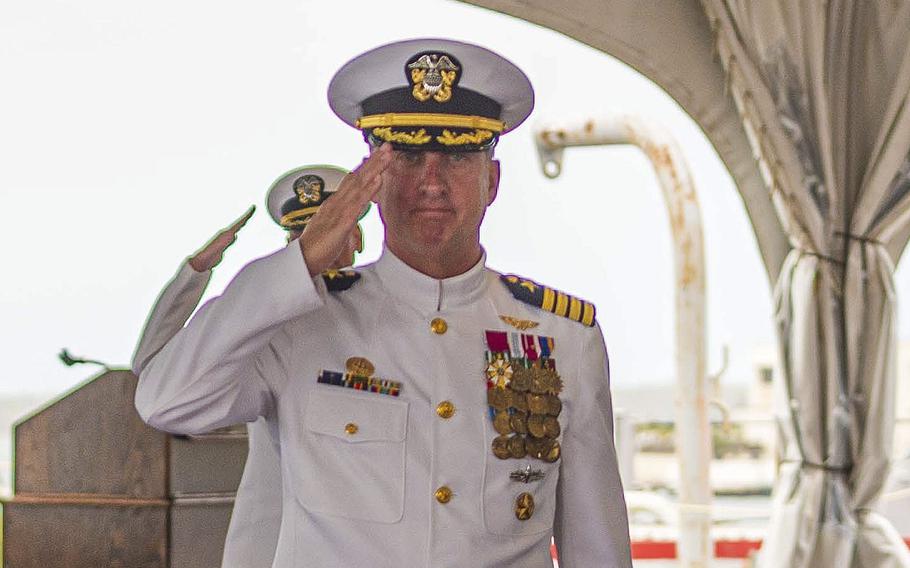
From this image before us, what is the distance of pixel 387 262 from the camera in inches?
72.9

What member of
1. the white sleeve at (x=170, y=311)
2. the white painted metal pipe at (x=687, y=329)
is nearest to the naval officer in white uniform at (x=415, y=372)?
the white sleeve at (x=170, y=311)

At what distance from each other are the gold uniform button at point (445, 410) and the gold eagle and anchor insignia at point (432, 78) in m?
0.39

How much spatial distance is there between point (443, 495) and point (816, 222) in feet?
11.3

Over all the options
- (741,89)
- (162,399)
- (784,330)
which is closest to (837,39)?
(741,89)

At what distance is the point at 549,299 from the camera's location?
1961 mm

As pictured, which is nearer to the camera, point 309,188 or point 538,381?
point 538,381

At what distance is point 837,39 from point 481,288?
355 cm

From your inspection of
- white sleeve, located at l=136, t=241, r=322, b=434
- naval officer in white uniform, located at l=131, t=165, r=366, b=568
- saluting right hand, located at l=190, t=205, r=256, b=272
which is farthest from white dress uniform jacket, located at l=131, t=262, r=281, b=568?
white sleeve, located at l=136, t=241, r=322, b=434

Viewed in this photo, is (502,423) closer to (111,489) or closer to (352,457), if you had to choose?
(352,457)

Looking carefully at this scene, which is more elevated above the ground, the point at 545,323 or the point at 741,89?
the point at 741,89

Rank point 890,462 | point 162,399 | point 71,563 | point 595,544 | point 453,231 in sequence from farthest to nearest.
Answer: point 890,462 < point 71,563 < point 595,544 < point 453,231 < point 162,399

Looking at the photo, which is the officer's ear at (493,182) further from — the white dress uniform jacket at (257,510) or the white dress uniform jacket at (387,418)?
the white dress uniform jacket at (257,510)

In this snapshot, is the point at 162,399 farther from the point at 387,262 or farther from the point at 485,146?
the point at 485,146

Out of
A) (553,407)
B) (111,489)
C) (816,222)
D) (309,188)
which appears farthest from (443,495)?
(816,222)
